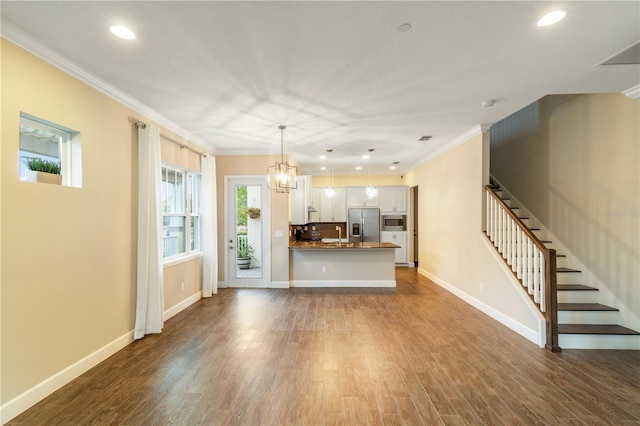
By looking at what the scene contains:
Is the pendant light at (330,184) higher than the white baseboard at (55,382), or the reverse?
the pendant light at (330,184)

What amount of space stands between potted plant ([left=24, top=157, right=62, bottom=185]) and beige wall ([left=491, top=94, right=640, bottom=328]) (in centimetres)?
617

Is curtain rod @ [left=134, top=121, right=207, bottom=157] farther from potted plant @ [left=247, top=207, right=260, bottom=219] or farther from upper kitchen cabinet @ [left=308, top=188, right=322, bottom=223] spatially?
upper kitchen cabinet @ [left=308, top=188, right=322, bottom=223]

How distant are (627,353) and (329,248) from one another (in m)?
4.30

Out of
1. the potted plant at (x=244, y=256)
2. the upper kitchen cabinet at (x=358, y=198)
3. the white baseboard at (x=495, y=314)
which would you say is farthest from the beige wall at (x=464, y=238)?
the potted plant at (x=244, y=256)

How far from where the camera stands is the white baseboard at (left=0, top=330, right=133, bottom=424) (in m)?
1.99

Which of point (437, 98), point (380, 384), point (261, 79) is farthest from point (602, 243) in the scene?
point (261, 79)

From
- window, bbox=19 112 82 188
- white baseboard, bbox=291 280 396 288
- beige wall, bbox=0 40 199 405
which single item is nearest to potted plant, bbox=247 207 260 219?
white baseboard, bbox=291 280 396 288

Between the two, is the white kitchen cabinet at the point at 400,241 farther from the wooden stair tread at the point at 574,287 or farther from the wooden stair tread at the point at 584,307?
the wooden stair tread at the point at 584,307

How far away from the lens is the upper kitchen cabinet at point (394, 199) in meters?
8.33

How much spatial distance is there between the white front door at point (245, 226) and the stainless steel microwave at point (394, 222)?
4074mm

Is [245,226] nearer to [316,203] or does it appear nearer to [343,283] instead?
[343,283]

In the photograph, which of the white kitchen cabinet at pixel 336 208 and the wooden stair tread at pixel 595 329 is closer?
the wooden stair tread at pixel 595 329

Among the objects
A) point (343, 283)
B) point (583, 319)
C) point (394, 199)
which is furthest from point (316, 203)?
point (583, 319)

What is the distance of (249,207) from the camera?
19.2 ft
